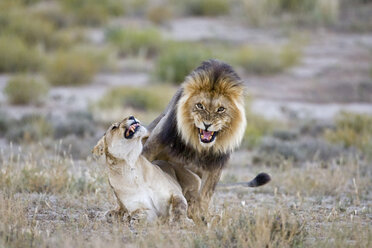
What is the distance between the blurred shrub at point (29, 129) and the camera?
12.5m

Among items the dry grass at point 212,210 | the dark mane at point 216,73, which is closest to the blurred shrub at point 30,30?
the dry grass at point 212,210

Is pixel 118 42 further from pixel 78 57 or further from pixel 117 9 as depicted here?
pixel 117 9

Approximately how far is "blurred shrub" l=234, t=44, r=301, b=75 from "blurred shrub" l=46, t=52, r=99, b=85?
508cm

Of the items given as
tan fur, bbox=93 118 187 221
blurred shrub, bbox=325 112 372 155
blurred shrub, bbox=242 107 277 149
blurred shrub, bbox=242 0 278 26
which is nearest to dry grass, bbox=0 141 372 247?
tan fur, bbox=93 118 187 221

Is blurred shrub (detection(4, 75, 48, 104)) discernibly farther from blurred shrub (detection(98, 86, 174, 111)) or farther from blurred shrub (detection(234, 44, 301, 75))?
blurred shrub (detection(234, 44, 301, 75))

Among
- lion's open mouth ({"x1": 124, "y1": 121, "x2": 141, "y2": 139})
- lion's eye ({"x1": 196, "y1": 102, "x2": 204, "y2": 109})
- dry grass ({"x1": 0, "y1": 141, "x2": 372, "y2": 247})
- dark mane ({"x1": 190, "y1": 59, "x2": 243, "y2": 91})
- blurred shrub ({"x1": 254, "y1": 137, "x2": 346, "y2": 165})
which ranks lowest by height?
blurred shrub ({"x1": 254, "y1": 137, "x2": 346, "y2": 165})

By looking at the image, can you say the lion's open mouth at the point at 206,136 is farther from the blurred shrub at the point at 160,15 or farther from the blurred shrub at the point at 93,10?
the blurred shrub at the point at 160,15

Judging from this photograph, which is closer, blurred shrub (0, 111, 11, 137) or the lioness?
the lioness

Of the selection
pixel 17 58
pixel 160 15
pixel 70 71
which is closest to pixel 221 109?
pixel 70 71

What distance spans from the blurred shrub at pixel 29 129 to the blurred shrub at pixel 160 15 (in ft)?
57.9

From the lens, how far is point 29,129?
42.2ft

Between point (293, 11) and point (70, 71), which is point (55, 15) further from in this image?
point (70, 71)

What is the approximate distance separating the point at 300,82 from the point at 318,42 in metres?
6.22

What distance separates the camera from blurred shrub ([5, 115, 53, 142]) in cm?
1250
